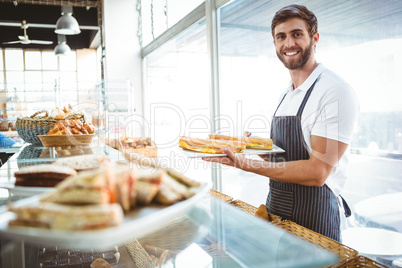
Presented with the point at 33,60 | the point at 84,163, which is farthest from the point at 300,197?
the point at 33,60

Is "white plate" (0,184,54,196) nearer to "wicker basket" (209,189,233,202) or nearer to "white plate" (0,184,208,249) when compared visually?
"white plate" (0,184,208,249)

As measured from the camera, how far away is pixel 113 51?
7.44 metres

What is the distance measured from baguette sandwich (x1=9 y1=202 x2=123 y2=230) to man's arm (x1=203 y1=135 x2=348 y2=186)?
105cm

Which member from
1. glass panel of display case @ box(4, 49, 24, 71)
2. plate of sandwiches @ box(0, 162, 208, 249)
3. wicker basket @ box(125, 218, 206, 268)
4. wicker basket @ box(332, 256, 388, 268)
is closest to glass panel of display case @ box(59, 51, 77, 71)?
glass panel of display case @ box(4, 49, 24, 71)

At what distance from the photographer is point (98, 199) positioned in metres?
0.51

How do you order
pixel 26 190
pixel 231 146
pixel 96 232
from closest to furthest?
pixel 96 232 < pixel 26 190 < pixel 231 146

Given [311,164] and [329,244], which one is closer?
[329,244]

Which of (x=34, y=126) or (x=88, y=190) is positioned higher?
(x=34, y=126)

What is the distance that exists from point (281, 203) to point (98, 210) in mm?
1435

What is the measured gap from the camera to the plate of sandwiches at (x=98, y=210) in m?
0.46

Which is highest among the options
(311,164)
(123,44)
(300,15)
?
(123,44)

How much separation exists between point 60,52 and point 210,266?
27.5ft

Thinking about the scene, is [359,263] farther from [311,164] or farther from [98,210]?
[98,210]

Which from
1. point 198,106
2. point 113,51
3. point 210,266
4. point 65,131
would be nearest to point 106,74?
point 113,51
